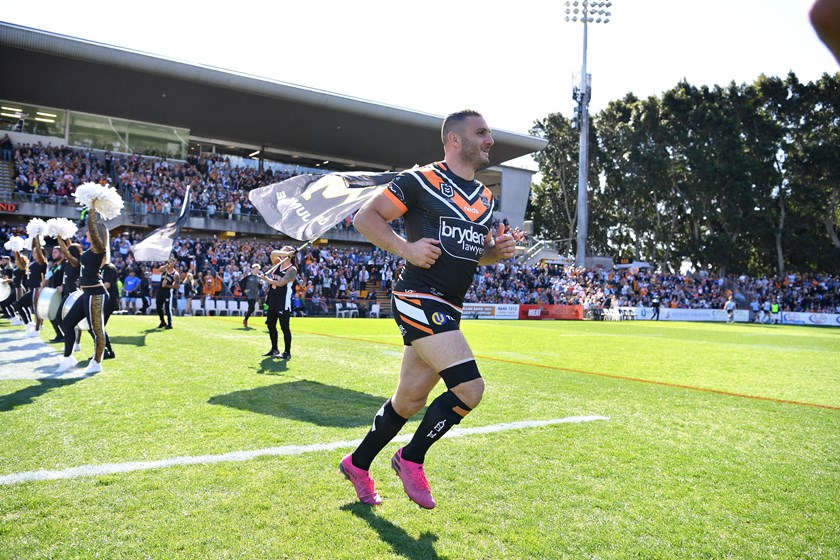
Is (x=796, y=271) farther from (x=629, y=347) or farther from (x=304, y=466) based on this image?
(x=304, y=466)

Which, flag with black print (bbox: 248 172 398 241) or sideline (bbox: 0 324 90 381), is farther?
flag with black print (bbox: 248 172 398 241)

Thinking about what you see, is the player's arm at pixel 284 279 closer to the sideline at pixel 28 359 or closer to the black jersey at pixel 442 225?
the sideline at pixel 28 359

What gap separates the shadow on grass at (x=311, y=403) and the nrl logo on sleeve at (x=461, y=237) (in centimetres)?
256

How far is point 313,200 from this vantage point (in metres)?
12.2

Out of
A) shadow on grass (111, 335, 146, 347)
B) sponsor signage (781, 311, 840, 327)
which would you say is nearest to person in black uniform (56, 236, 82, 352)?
shadow on grass (111, 335, 146, 347)

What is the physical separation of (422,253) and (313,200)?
912 cm

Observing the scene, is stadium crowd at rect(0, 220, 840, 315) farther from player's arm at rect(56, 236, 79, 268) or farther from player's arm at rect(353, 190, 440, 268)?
player's arm at rect(353, 190, 440, 268)

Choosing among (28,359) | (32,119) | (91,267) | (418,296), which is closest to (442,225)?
(418,296)

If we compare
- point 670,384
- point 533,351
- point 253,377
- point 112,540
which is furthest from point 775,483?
point 533,351

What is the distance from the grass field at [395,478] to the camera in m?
3.02

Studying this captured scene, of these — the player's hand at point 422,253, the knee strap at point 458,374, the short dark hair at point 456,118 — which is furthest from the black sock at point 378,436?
the short dark hair at point 456,118

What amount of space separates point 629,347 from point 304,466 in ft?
44.3

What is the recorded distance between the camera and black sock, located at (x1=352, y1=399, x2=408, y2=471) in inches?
145

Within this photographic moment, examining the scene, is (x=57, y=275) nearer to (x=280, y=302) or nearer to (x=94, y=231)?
(x=280, y=302)
